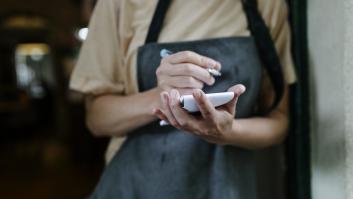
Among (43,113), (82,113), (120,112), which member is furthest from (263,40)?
(43,113)

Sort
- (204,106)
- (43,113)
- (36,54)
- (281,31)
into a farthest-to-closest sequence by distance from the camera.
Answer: (36,54), (43,113), (281,31), (204,106)

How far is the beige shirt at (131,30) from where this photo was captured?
714 mm

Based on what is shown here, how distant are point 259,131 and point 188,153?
13 cm

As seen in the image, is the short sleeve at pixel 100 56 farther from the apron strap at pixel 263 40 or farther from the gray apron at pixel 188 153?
the apron strap at pixel 263 40

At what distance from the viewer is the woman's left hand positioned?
20.9 inches

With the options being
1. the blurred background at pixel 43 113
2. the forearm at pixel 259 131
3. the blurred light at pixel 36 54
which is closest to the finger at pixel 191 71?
the forearm at pixel 259 131

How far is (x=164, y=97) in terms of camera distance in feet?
1.78

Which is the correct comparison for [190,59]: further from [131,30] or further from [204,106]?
[131,30]

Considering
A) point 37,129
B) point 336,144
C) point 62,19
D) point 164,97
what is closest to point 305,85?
point 336,144

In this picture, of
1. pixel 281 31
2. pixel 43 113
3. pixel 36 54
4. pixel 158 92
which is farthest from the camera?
pixel 36 54

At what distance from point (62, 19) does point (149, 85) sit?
5.57 meters

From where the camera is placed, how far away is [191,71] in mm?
580

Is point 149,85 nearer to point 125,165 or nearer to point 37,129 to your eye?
point 125,165

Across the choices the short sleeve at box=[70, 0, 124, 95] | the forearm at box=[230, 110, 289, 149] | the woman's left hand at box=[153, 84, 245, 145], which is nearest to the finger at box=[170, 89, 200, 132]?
the woman's left hand at box=[153, 84, 245, 145]
